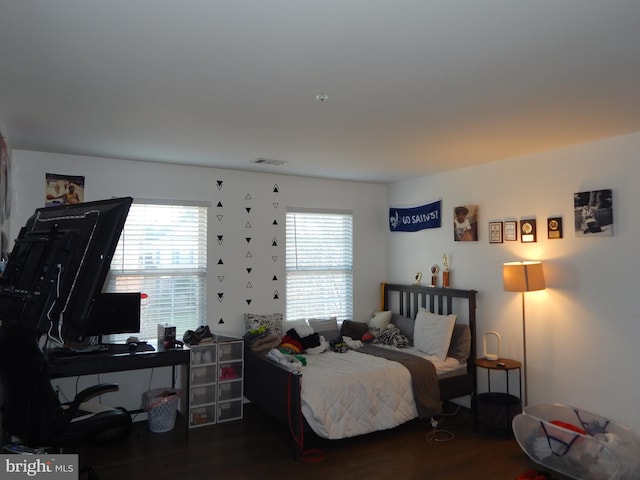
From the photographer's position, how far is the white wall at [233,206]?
4148mm

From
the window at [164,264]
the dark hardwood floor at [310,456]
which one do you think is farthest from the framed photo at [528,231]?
the window at [164,264]

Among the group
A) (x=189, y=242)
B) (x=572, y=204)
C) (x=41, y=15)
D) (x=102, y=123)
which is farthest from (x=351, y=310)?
(x=41, y=15)

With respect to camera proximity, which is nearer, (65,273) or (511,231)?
(65,273)

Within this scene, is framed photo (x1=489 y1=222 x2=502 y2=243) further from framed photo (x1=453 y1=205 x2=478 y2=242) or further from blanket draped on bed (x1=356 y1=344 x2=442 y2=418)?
blanket draped on bed (x1=356 y1=344 x2=442 y2=418)

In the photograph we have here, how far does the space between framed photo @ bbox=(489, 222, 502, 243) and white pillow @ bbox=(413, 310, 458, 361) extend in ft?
2.76

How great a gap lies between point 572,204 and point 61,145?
4.23 metres

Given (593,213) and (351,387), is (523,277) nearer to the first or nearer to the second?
(593,213)

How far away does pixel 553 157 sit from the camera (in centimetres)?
395

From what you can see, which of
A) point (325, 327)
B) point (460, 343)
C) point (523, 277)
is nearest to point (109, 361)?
point (325, 327)

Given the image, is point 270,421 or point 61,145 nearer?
point 61,145

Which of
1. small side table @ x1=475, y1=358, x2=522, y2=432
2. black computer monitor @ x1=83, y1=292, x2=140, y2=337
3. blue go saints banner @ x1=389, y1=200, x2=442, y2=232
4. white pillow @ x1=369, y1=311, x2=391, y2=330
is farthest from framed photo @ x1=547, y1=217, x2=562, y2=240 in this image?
black computer monitor @ x1=83, y1=292, x2=140, y2=337

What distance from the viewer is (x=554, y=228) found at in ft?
12.8

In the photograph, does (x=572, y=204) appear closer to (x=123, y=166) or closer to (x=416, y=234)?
(x=416, y=234)

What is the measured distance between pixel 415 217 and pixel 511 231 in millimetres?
1281
